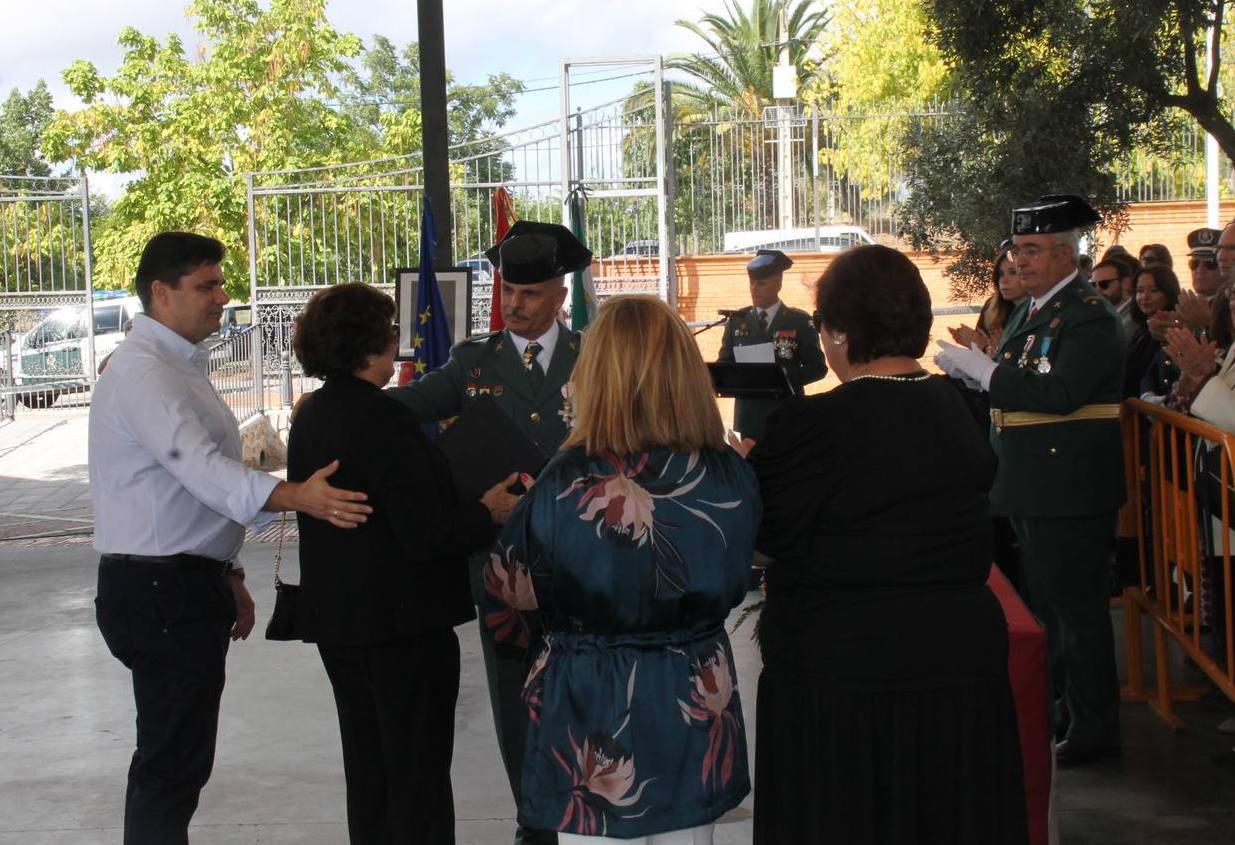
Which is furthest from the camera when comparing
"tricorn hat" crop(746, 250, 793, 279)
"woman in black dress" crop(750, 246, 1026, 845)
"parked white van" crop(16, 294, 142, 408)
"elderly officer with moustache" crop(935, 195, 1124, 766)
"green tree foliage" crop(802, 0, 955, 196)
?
"green tree foliage" crop(802, 0, 955, 196)

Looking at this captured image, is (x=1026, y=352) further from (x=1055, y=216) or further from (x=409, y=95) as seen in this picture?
(x=409, y=95)

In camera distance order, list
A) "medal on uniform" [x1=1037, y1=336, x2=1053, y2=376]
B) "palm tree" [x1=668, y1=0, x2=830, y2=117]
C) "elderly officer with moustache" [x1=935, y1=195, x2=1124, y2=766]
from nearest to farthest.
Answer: "elderly officer with moustache" [x1=935, y1=195, x2=1124, y2=766], "medal on uniform" [x1=1037, y1=336, x2=1053, y2=376], "palm tree" [x1=668, y1=0, x2=830, y2=117]

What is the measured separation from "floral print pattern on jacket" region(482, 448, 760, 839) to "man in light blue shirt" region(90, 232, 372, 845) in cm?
112

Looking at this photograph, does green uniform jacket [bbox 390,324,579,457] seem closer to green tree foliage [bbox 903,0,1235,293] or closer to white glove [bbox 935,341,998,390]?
white glove [bbox 935,341,998,390]

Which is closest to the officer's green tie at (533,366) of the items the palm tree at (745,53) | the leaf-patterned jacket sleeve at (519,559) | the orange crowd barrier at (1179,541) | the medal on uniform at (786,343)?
the leaf-patterned jacket sleeve at (519,559)

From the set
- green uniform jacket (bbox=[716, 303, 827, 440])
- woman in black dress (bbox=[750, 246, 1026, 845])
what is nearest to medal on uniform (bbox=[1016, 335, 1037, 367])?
woman in black dress (bbox=[750, 246, 1026, 845])

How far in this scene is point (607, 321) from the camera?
2.89 meters

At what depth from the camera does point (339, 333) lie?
3.63 metres

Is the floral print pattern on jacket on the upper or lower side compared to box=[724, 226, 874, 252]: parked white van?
lower

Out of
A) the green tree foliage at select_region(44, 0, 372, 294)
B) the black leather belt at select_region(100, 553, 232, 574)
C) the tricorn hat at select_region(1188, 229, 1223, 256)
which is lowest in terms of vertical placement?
the black leather belt at select_region(100, 553, 232, 574)

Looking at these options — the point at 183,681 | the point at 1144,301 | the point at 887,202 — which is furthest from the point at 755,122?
the point at 183,681

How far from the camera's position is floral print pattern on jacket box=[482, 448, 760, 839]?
280 cm

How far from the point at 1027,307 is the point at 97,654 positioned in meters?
4.92

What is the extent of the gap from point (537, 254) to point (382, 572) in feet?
3.70
